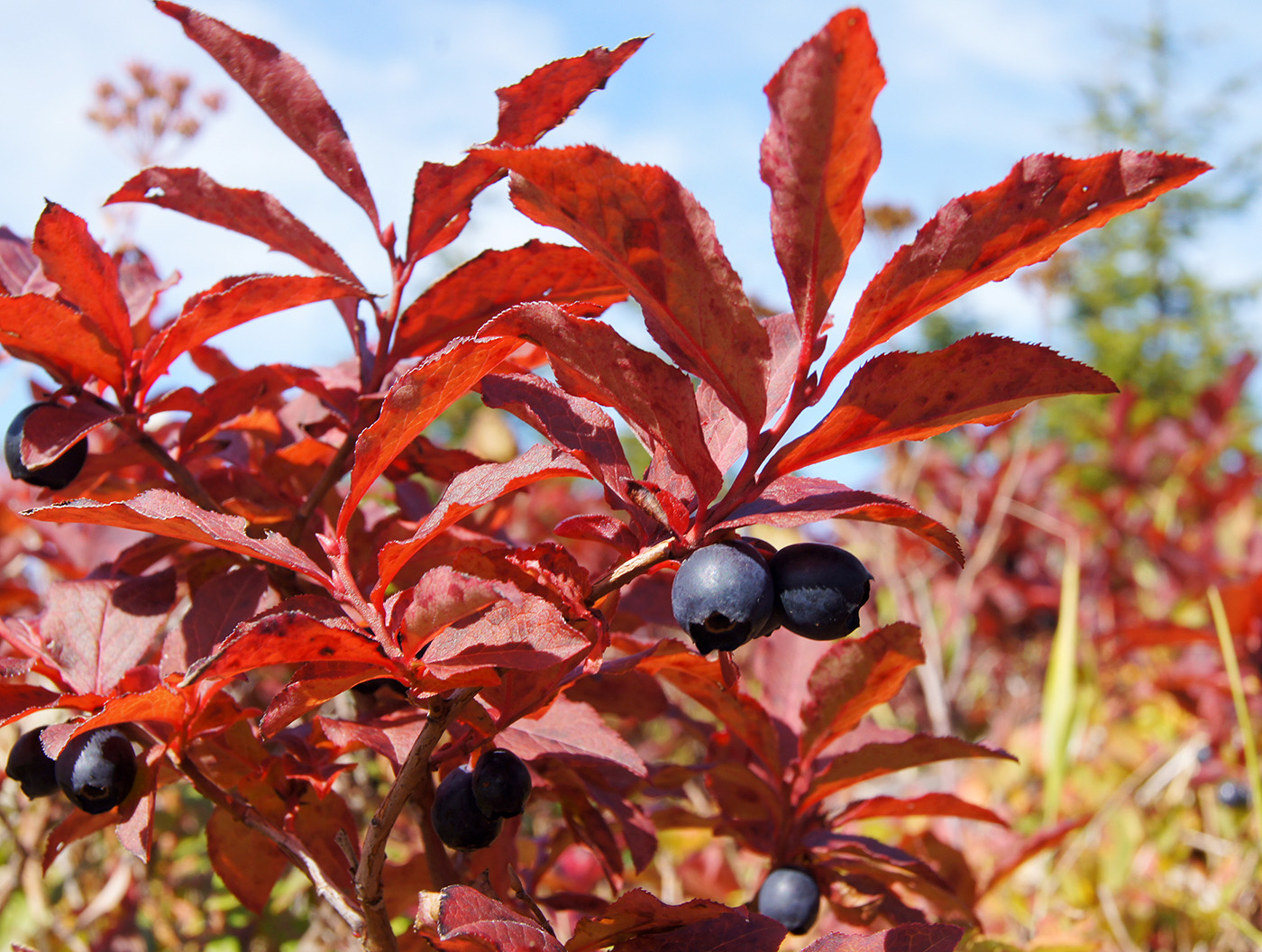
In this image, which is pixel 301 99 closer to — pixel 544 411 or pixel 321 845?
pixel 544 411

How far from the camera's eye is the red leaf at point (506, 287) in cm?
83

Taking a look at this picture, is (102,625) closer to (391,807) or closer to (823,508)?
(391,807)

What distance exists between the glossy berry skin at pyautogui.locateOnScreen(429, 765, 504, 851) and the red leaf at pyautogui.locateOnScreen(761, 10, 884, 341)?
436 mm

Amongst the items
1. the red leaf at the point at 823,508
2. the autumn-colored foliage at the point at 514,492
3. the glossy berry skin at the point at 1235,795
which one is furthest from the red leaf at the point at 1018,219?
the glossy berry skin at the point at 1235,795

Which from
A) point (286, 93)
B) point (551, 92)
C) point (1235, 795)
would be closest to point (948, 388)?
point (551, 92)

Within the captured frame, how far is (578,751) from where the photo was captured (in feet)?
2.63

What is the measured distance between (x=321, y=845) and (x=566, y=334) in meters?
0.53

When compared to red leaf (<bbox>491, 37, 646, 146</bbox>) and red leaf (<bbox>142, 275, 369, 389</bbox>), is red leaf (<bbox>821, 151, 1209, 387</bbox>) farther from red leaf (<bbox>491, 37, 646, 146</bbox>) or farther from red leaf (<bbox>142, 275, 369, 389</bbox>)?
red leaf (<bbox>142, 275, 369, 389</bbox>)

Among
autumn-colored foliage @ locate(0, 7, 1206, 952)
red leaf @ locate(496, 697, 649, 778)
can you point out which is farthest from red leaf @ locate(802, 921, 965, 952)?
red leaf @ locate(496, 697, 649, 778)

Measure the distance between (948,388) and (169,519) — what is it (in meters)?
0.49

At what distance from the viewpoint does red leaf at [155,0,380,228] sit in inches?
31.6

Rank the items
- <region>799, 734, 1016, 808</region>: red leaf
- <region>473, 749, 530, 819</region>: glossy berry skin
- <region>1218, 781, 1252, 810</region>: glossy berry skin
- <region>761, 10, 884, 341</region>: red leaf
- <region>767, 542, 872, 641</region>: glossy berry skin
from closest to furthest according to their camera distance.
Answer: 1. <region>761, 10, 884, 341</region>: red leaf
2. <region>767, 542, 872, 641</region>: glossy berry skin
3. <region>473, 749, 530, 819</region>: glossy berry skin
4. <region>799, 734, 1016, 808</region>: red leaf
5. <region>1218, 781, 1252, 810</region>: glossy berry skin

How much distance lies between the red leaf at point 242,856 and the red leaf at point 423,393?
47 centimetres

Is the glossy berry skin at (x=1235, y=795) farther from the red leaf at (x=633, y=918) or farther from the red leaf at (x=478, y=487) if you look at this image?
the red leaf at (x=478, y=487)
